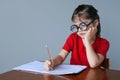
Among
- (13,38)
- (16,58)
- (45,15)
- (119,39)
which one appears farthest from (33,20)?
(119,39)

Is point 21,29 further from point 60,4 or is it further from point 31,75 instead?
point 31,75

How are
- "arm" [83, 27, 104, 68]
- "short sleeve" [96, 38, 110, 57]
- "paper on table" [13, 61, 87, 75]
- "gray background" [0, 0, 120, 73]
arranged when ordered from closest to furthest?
"paper on table" [13, 61, 87, 75] < "arm" [83, 27, 104, 68] < "short sleeve" [96, 38, 110, 57] < "gray background" [0, 0, 120, 73]

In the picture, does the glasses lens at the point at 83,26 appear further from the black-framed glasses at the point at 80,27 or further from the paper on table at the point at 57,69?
the paper on table at the point at 57,69

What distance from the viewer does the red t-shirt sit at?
145 centimetres

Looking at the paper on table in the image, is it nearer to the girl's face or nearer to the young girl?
the young girl

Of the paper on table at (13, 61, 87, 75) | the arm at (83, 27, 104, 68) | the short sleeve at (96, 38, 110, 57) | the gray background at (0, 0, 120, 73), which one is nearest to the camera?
the paper on table at (13, 61, 87, 75)

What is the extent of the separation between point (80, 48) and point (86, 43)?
21cm

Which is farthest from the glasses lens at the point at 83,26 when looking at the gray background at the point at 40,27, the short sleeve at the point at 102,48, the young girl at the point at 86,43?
the gray background at the point at 40,27

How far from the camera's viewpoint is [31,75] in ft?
3.44

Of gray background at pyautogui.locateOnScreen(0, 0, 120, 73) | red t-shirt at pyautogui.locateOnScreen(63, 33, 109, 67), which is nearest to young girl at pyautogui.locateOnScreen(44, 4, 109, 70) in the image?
red t-shirt at pyautogui.locateOnScreen(63, 33, 109, 67)

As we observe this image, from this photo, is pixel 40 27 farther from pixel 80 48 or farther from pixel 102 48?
pixel 102 48

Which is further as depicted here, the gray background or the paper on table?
the gray background

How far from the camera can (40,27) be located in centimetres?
208

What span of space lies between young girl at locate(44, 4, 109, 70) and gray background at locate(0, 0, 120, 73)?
1.22ft
